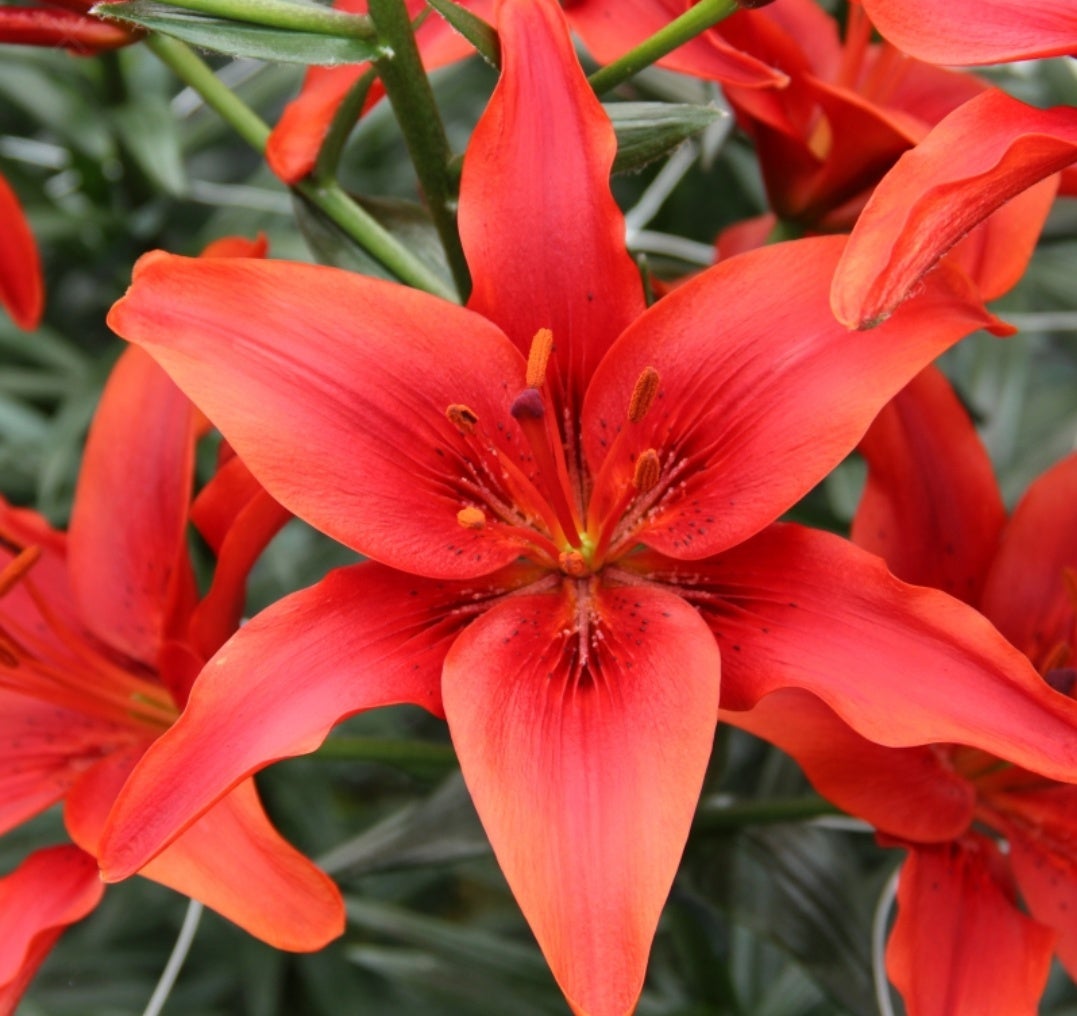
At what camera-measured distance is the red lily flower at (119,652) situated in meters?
0.59

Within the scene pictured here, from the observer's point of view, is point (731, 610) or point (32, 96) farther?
point (32, 96)

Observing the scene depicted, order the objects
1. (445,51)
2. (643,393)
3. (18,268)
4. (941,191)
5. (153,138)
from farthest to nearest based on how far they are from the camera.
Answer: (153,138), (18,268), (445,51), (643,393), (941,191)

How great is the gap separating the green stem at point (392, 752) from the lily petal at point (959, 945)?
0.84 feet

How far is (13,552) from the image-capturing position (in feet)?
2.58

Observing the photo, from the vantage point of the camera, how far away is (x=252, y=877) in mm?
583

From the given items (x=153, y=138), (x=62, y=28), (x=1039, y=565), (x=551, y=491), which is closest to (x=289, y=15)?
(x=62, y=28)

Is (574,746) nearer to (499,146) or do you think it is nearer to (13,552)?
(499,146)

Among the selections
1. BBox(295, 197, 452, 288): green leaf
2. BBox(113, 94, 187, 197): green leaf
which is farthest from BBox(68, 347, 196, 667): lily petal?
BBox(113, 94, 187, 197): green leaf

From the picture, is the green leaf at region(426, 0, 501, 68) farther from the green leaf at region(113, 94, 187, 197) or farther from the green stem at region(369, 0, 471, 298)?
the green leaf at region(113, 94, 187, 197)

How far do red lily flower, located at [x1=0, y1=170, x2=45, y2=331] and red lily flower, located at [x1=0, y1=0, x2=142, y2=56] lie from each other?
0.46 feet

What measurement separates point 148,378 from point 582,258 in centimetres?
28

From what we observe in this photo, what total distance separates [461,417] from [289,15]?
0.63 feet

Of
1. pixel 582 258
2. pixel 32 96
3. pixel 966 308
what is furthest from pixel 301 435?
pixel 32 96

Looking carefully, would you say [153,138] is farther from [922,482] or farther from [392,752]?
[922,482]
